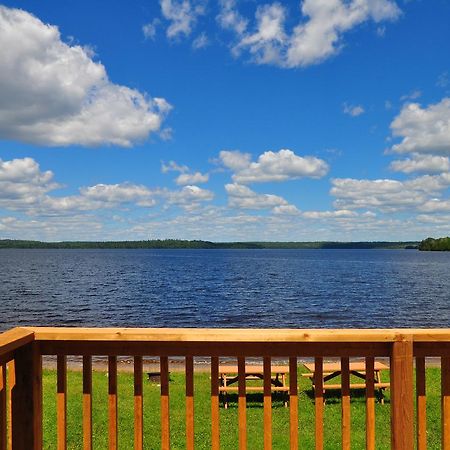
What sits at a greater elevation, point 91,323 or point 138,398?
point 138,398

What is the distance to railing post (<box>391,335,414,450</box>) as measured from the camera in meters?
Answer: 2.89

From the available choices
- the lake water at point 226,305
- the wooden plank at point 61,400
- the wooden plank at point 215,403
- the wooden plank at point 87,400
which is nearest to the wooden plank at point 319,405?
the wooden plank at point 215,403

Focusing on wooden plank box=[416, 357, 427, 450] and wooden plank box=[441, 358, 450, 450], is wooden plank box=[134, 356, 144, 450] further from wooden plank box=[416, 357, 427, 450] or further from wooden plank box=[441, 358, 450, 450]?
wooden plank box=[441, 358, 450, 450]

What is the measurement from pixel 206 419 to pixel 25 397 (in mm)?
7103

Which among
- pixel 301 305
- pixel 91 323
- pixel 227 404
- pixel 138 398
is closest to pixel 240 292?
pixel 301 305

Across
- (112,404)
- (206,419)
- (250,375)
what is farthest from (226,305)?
(112,404)

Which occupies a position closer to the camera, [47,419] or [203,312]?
[47,419]

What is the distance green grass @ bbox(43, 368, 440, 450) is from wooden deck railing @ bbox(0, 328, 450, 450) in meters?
5.27

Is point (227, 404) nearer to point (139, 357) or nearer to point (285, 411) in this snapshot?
point (285, 411)

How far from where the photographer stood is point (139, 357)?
9.57ft

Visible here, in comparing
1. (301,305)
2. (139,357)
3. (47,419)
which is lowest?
(301,305)

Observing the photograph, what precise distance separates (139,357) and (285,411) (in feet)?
27.2

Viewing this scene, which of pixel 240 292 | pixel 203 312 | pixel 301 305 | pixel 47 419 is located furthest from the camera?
pixel 240 292

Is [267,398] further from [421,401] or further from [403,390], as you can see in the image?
[421,401]
